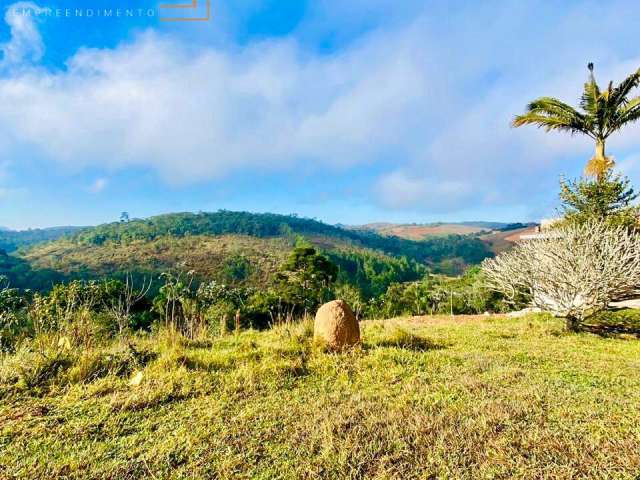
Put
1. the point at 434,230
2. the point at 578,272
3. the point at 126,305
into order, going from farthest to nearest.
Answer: the point at 434,230
the point at 578,272
the point at 126,305

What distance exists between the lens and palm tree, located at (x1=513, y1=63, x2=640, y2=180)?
10117 millimetres

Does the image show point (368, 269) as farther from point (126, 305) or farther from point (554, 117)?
point (126, 305)

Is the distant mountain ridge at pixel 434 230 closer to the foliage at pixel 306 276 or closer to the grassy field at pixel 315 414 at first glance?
the foliage at pixel 306 276

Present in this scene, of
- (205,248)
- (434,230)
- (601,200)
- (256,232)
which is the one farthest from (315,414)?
(434,230)

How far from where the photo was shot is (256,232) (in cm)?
7956

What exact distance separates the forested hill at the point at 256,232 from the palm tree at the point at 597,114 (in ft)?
207

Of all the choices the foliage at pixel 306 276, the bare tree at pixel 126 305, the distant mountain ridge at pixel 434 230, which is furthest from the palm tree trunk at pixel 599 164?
the distant mountain ridge at pixel 434 230

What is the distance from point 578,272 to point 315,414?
20.1 ft

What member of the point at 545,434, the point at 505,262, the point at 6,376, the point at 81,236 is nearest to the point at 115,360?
the point at 6,376

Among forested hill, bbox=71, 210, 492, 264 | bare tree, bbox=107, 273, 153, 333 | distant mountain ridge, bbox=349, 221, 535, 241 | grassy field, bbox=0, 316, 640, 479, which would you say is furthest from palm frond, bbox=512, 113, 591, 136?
distant mountain ridge, bbox=349, 221, 535, 241

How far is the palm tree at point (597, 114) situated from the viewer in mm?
10117

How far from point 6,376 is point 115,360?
104 centimetres

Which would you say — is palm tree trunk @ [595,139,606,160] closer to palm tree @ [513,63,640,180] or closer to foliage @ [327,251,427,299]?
palm tree @ [513,63,640,180]

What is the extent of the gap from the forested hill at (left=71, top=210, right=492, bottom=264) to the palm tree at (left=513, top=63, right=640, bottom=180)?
207 feet
